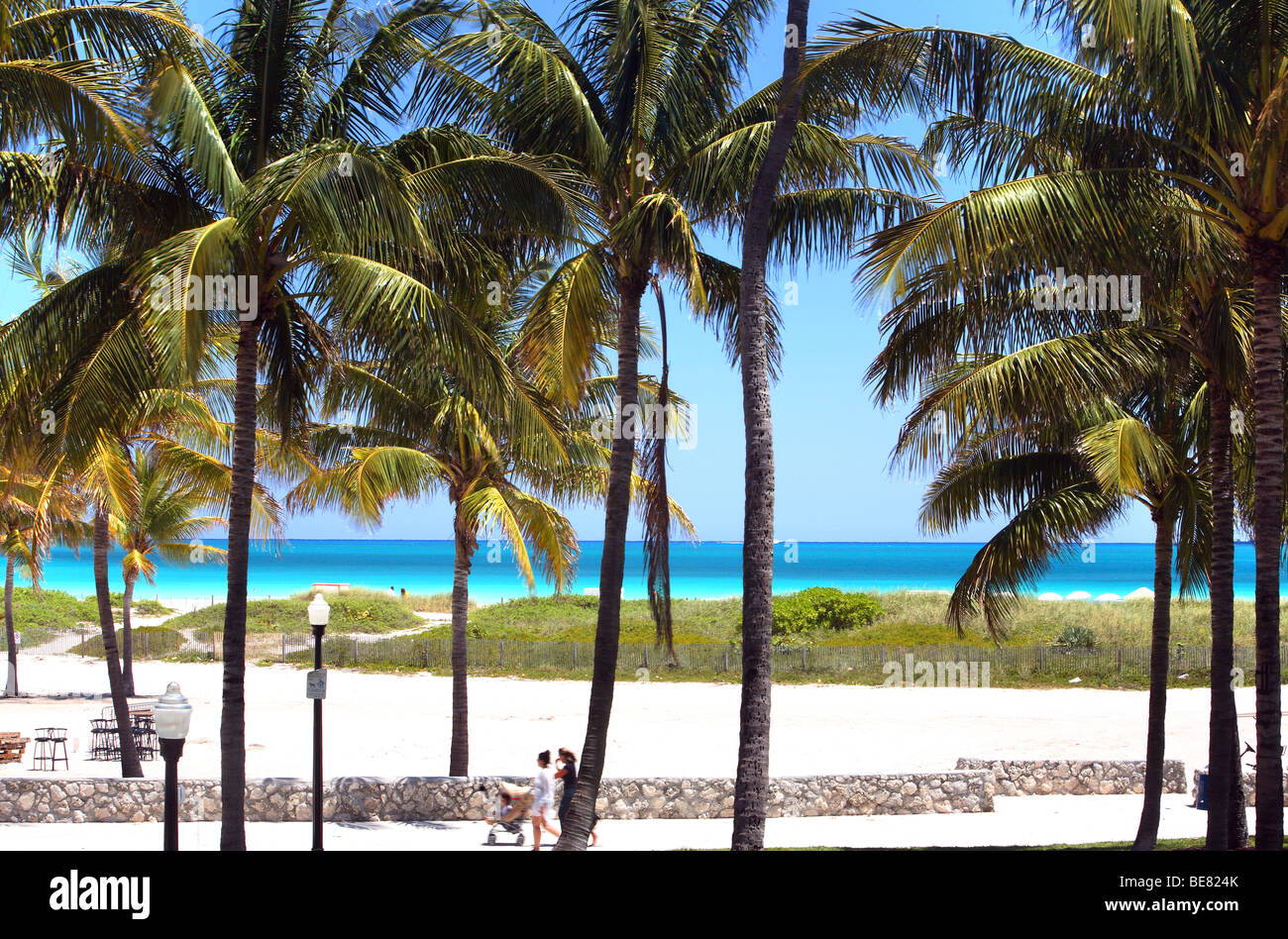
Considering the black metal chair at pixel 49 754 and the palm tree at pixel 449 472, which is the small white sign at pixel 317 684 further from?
the black metal chair at pixel 49 754

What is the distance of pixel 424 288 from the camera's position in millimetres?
10117

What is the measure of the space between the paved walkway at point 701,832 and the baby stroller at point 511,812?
22cm

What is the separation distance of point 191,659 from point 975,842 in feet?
119

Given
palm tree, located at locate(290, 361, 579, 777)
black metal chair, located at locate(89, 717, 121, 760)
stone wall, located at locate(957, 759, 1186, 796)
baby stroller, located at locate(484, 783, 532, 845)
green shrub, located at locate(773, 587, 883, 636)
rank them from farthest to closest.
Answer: green shrub, located at locate(773, 587, 883, 636)
black metal chair, located at locate(89, 717, 121, 760)
stone wall, located at locate(957, 759, 1186, 796)
palm tree, located at locate(290, 361, 579, 777)
baby stroller, located at locate(484, 783, 532, 845)

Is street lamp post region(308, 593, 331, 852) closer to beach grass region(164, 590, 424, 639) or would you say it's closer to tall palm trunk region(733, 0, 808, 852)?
tall palm trunk region(733, 0, 808, 852)

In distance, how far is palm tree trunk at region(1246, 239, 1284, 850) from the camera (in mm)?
8781

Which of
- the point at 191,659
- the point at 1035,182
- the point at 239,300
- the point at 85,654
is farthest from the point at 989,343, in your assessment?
the point at 85,654

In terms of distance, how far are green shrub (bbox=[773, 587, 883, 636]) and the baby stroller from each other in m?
36.2

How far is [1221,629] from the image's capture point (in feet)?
35.4

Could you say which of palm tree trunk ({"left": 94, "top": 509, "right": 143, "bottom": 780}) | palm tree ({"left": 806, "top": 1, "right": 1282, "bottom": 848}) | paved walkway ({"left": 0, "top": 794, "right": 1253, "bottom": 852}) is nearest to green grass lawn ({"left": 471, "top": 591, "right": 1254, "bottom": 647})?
paved walkway ({"left": 0, "top": 794, "right": 1253, "bottom": 852})

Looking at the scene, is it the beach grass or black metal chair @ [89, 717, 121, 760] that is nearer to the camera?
black metal chair @ [89, 717, 121, 760]

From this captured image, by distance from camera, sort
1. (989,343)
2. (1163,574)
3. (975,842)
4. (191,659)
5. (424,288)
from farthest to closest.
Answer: (191,659) < (975,842) < (1163,574) < (989,343) < (424,288)

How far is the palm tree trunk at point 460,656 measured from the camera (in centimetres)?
1664
